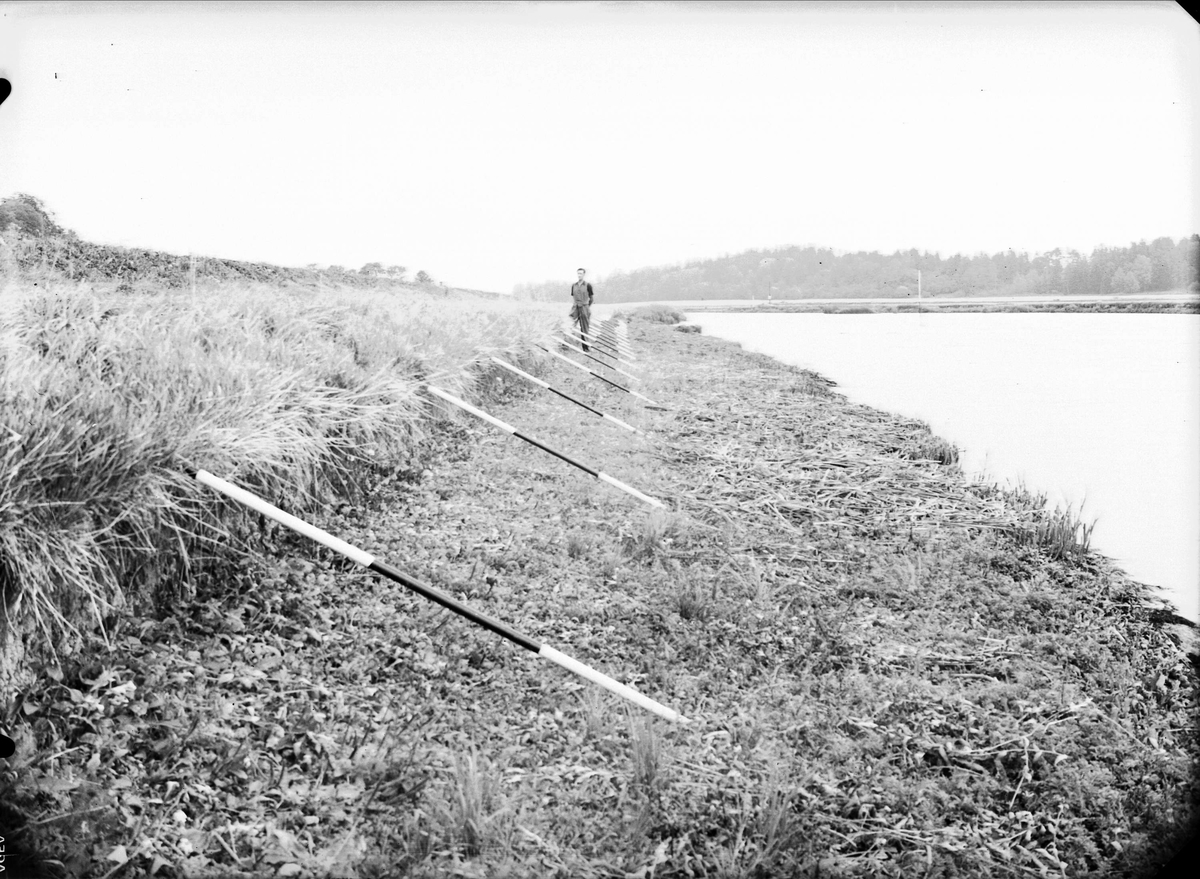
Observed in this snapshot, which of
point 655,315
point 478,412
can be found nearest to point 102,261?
point 478,412

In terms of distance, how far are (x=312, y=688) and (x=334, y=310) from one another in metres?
4.38

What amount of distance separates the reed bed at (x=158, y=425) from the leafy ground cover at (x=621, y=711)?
0.19m

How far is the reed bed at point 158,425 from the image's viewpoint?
93.7 inches

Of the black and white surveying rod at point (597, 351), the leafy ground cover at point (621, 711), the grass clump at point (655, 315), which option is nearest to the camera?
the leafy ground cover at point (621, 711)

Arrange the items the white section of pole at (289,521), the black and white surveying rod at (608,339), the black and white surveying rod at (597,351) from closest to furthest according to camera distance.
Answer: the white section of pole at (289,521)
the black and white surveying rod at (597,351)
the black and white surveying rod at (608,339)

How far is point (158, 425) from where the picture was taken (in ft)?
9.45

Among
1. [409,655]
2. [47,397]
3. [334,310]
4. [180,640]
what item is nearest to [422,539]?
[409,655]

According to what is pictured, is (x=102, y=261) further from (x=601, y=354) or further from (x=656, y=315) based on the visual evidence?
(x=656, y=315)

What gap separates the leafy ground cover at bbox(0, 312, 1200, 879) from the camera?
1.97m

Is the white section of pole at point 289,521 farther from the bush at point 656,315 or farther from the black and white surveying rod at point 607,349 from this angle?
the bush at point 656,315

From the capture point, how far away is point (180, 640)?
8.55 ft

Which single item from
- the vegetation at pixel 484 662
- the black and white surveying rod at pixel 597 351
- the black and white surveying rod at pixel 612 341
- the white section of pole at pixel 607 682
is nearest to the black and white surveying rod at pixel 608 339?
the black and white surveying rod at pixel 612 341

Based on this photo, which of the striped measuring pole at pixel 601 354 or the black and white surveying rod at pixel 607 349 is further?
the black and white surveying rod at pixel 607 349

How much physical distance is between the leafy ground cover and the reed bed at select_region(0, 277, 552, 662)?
19 centimetres
